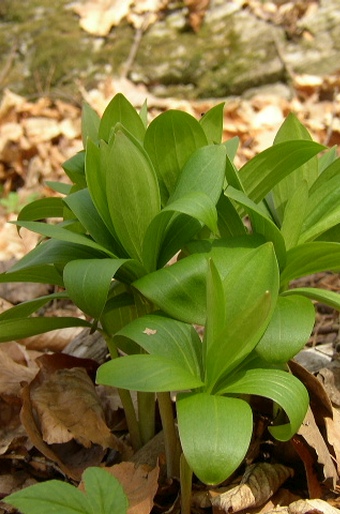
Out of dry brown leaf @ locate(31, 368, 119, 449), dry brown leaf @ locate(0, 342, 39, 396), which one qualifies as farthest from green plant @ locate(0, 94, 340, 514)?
dry brown leaf @ locate(0, 342, 39, 396)

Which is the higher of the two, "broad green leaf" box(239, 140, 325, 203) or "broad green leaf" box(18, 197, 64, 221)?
"broad green leaf" box(239, 140, 325, 203)

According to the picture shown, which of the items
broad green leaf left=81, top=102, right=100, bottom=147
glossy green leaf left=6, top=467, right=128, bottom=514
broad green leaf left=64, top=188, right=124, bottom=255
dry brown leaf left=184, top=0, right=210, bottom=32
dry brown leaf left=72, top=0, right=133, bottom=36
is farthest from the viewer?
dry brown leaf left=72, top=0, right=133, bottom=36

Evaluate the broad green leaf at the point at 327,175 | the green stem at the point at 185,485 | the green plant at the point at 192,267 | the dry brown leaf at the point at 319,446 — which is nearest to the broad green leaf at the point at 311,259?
the green plant at the point at 192,267

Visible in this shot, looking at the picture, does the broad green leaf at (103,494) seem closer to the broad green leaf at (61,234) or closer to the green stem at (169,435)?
the green stem at (169,435)

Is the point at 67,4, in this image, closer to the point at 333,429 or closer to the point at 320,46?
the point at 320,46

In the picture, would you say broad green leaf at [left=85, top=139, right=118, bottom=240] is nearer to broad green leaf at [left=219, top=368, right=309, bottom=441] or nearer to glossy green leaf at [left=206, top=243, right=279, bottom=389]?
glossy green leaf at [left=206, top=243, right=279, bottom=389]

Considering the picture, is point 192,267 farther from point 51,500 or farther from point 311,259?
point 51,500

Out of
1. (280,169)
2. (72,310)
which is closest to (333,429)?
(280,169)
